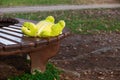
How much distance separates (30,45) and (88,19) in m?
6.90

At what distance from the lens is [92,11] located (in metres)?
13.3

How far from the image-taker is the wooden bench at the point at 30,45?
14.9 feet

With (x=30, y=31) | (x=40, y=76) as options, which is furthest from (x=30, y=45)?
(x=40, y=76)

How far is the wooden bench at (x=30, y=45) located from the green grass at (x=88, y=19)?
14.1 feet

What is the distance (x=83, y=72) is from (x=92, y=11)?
724 centimetres

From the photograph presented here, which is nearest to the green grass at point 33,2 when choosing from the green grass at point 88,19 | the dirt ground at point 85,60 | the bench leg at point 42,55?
the green grass at point 88,19

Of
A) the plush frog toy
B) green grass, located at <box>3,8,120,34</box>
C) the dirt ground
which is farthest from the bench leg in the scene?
green grass, located at <box>3,8,120,34</box>

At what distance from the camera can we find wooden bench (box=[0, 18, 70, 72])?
4.53 meters

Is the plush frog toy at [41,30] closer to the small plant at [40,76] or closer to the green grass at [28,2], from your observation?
the small plant at [40,76]

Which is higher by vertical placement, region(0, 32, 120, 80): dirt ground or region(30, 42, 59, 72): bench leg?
region(30, 42, 59, 72): bench leg

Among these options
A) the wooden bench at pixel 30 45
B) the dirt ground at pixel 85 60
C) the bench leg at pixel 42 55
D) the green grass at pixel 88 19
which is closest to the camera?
the wooden bench at pixel 30 45

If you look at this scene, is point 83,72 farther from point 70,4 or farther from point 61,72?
point 70,4

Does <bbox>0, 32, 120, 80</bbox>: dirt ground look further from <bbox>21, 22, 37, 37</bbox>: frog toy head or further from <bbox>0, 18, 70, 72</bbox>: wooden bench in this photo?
<bbox>21, 22, 37, 37</bbox>: frog toy head

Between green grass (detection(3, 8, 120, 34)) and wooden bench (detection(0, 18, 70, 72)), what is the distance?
14.1 ft
